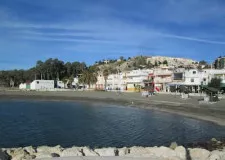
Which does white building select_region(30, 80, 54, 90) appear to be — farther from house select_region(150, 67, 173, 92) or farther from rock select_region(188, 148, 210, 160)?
rock select_region(188, 148, 210, 160)

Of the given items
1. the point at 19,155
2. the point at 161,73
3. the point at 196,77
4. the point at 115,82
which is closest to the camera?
the point at 19,155

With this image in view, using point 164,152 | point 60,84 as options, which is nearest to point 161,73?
point 60,84

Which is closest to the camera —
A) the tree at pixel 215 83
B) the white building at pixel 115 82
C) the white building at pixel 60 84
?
the tree at pixel 215 83

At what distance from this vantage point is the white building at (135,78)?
128 meters

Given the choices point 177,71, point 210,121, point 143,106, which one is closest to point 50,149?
point 210,121

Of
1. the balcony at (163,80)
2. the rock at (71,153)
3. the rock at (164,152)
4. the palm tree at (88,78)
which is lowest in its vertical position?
the rock at (164,152)

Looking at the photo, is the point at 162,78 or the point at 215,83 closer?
the point at 215,83

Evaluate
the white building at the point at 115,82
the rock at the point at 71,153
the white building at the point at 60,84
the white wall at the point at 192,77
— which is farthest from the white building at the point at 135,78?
the rock at the point at 71,153

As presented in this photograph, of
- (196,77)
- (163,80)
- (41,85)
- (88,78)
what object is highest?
(88,78)

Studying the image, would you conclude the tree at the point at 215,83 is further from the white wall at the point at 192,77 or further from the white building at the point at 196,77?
the white wall at the point at 192,77

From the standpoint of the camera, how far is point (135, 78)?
438 ft

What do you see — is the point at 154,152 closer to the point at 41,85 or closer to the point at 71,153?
the point at 71,153

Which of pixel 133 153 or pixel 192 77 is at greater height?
pixel 192 77

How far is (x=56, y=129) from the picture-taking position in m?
33.5
